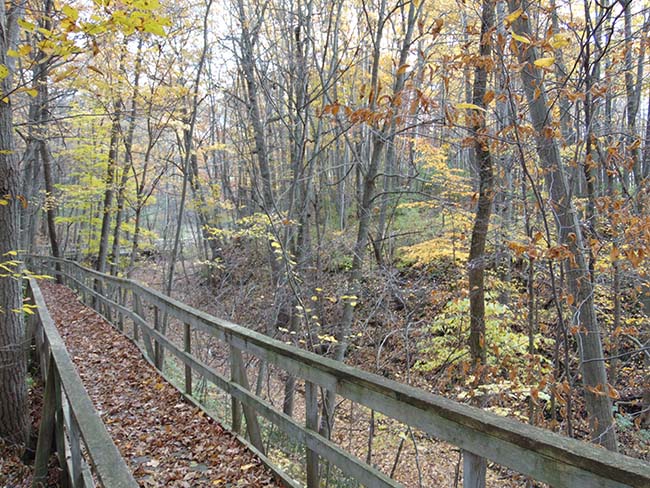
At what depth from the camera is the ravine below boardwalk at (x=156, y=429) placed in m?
3.67

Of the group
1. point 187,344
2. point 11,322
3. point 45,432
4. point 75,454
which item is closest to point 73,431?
point 75,454

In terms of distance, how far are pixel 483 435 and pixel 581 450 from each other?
1.19ft

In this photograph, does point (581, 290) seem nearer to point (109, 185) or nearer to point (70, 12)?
point (70, 12)

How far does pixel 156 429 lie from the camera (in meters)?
4.66

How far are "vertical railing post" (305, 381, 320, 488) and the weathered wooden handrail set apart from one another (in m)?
1.31

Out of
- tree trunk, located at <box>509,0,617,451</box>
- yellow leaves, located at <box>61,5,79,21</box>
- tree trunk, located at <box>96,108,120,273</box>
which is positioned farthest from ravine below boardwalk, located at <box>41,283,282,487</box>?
tree trunk, located at <box>96,108,120,273</box>

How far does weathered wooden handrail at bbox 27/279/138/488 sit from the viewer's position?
163 cm

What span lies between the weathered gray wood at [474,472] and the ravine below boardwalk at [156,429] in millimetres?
1938

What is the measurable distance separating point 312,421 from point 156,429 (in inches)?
98.2

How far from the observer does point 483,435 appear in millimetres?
1792

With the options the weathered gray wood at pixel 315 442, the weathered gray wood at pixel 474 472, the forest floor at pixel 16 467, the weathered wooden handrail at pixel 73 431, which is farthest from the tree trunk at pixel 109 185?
the weathered gray wood at pixel 474 472

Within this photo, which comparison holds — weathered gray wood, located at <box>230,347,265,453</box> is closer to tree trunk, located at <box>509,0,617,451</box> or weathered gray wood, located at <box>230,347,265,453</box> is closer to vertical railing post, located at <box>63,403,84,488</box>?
vertical railing post, located at <box>63,403,84,488</box>

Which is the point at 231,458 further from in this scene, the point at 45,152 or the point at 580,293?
the point at 45,152

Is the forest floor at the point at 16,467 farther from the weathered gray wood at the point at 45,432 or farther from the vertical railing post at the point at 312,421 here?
the vertical railing post at the point at 312,421
